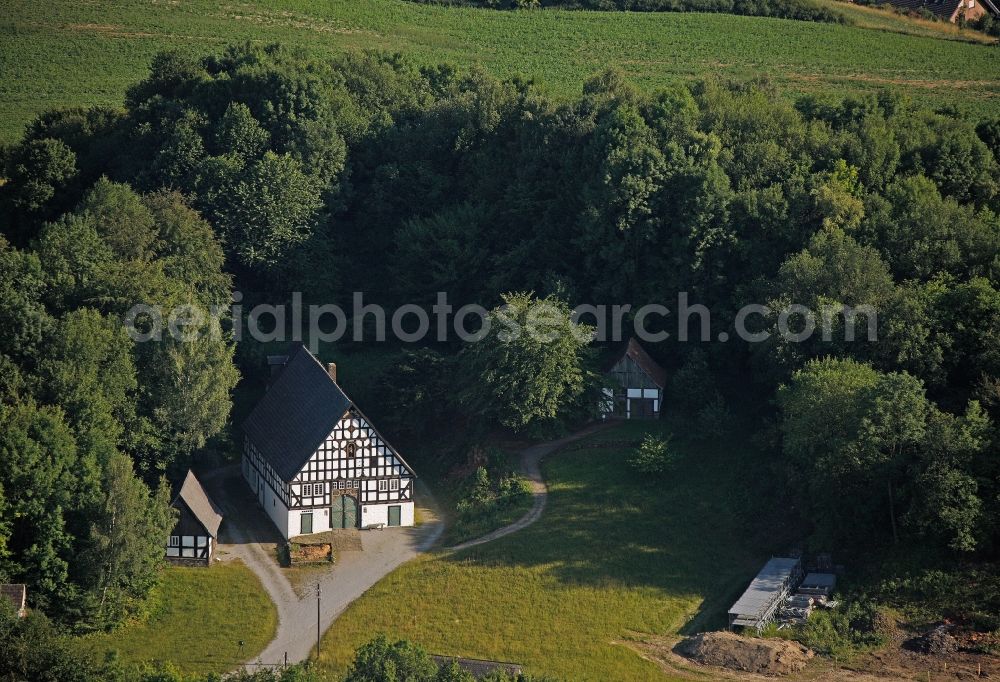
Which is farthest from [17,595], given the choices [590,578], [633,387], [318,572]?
[633,387]

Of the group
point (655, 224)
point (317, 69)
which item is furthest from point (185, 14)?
point (655, 224)

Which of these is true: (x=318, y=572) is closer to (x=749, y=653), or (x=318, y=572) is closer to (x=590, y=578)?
(x=590, y=578)

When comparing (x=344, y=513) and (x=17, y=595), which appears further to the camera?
(x=344, y=513)

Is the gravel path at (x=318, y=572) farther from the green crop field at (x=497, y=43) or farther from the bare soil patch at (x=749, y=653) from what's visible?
the green crop field at (x=497, y=43)

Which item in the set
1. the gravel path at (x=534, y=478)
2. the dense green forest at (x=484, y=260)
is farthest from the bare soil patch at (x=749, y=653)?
the gravel path at (x=534, y=478)

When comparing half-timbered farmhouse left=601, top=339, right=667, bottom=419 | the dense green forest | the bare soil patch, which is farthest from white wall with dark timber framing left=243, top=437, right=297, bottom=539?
the bare soil patch

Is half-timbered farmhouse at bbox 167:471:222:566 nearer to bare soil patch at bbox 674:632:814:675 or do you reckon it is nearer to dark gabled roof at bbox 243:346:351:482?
dark gabled roof at bbox 243:346:351:482

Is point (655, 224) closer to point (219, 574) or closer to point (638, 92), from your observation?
point (638, 92)

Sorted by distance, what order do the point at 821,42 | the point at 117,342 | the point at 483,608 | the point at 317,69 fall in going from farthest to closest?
the point at 821,42 → the point at 317,69 → the point at 117,342 → the point at 483,608
